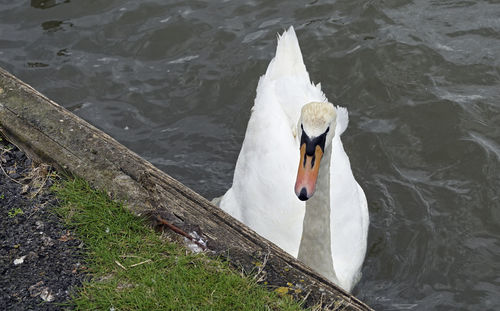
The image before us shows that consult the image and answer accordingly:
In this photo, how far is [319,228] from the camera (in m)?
4.34

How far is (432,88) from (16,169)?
467 centimetres

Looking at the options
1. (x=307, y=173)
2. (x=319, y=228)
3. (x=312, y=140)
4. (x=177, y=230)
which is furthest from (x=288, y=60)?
(x=177, y=230)

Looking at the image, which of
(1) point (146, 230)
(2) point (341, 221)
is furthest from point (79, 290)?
(2) point (341, 221)

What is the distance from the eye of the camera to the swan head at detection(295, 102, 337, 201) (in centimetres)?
377

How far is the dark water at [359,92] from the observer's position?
222 inches

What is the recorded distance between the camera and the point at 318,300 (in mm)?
3119

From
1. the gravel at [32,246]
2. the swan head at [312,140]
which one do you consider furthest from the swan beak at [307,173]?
the gravel at [32,246]

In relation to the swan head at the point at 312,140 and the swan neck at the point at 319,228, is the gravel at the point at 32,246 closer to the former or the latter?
the swan head at the point at 312,140

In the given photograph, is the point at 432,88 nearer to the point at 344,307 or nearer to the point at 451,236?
the point at 451,236

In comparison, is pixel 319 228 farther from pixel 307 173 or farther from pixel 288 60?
pixel 288 60

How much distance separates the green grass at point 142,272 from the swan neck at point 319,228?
1.16 metres

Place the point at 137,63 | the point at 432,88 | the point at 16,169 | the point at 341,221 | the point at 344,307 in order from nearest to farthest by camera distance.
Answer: the point at 344,307 < the point at 16,169 < the point at 341,221 < the point at 432,88 < the point at 137,63

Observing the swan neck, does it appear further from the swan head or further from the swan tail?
the swan tail

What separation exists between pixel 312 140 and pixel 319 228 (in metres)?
0.77
